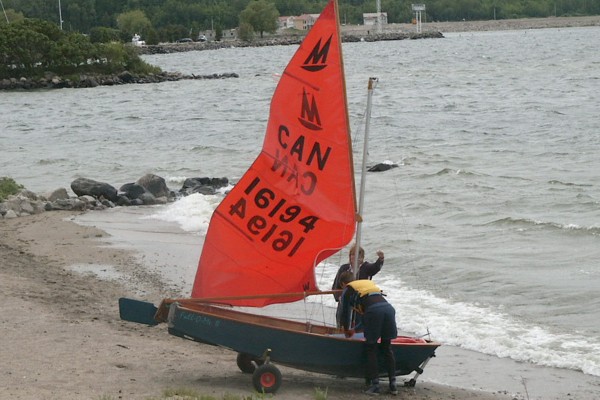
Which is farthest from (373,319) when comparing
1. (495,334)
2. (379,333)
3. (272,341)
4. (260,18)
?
(260,18)

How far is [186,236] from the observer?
22.0 meters

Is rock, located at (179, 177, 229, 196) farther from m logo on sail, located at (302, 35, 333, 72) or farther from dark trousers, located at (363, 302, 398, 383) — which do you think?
dark trousers, located at (363, 302, 398, 383)

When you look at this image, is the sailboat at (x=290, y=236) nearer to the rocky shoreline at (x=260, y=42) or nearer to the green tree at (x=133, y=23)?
the rocky shoreline at (x=260, y=42)

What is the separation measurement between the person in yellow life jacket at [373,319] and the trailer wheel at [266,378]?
103cm

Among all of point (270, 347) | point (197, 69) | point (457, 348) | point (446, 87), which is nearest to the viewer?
point (270, 347)

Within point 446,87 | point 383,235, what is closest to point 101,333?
point 383,235

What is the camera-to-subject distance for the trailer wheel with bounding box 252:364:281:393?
10945mm

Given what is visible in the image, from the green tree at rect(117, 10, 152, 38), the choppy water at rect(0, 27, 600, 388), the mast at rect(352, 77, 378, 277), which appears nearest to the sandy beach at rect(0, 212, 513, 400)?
the mast at rect(352, 77, 378, 277)

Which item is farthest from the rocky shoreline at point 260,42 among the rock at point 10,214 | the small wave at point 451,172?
the rock at point 10,214

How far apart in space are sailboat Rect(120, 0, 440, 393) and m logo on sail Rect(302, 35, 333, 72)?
1 centimetres

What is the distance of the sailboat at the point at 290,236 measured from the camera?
11.2 meters

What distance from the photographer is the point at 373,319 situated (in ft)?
36.0

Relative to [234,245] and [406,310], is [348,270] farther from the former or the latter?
[406,310]

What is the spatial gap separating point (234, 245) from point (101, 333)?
97.2 inches
